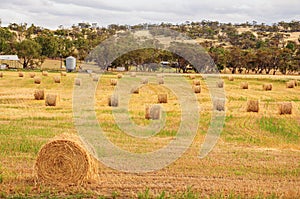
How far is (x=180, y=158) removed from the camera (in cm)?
1517

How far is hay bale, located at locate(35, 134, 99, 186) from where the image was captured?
39.6 feet

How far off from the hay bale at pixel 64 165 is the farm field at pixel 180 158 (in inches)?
7.4

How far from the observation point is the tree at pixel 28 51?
8086 cm

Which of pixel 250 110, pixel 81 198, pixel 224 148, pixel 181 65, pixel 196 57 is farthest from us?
pixel 181 65

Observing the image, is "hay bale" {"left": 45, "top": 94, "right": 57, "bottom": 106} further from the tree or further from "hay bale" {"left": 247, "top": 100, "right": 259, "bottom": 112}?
the tree

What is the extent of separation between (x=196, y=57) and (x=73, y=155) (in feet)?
169

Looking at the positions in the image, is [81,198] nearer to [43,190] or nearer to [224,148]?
[43,190]

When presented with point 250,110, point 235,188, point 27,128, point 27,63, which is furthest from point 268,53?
point 235,188

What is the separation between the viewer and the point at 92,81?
45156mm

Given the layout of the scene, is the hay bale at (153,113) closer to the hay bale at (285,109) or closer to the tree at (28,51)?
the hay bale at (285,109)

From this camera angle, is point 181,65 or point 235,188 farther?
point 181,65

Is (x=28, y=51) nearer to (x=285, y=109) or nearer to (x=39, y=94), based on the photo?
(x=39, y=94)

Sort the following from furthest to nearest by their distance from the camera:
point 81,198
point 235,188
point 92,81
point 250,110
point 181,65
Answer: point 181,65
point 92,81
point 250,110
point 235,188
point 81,198

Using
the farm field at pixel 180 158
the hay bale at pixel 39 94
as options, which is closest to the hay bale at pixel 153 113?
the farm field at pixel 180 158
